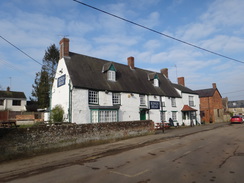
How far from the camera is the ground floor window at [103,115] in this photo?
59.0ft

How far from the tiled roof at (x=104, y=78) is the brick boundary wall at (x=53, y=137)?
5832 mm

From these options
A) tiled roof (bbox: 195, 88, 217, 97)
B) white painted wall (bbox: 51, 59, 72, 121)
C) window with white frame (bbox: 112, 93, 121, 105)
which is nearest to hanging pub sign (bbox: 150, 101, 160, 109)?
window with white frame (bbox: 112, 93, 121, 105)

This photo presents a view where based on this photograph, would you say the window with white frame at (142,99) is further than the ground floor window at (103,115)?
Yes

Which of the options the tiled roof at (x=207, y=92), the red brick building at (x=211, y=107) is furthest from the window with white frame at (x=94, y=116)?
the tiled roof at (x=207, y=92)

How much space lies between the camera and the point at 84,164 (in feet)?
24.9

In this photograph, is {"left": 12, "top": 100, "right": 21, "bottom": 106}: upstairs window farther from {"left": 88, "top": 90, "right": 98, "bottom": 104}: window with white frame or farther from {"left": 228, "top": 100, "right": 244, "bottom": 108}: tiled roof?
{"left": 228, "top": 100, "right": 244, "bottom": 108}: tiled roof

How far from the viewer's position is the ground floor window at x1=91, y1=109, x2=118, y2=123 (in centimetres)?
1798

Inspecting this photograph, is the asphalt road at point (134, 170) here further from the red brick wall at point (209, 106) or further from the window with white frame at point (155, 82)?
the red brick wall at point (209, 106)

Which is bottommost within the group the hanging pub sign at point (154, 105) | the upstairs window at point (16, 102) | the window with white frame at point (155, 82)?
the hanging pub sign at point (154, 105)

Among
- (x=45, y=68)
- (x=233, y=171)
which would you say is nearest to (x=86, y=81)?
(x=233, y=171)

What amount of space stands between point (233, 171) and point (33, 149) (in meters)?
9.77

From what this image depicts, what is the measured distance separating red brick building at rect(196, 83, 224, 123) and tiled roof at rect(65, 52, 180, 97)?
547 inches

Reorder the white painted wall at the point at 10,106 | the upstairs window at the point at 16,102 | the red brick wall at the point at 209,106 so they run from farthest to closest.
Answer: the upstairs window at the point at 16,102 < the white painted wall at the point at 10,106 < the red brick wall at the point at 209,106

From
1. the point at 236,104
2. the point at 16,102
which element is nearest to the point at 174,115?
the point at 16,102
